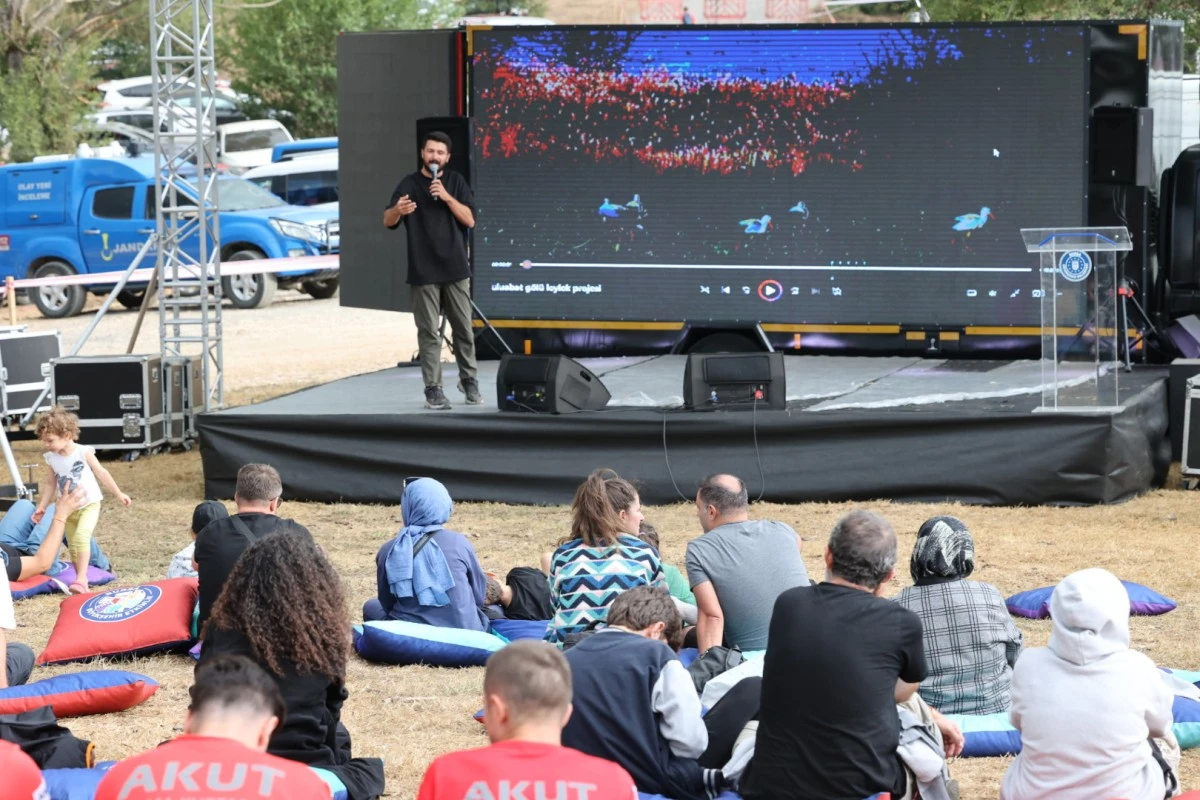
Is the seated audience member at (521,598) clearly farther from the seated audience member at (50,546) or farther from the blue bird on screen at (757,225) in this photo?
the blue bird on screen at (757,225)

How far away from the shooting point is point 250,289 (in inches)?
859

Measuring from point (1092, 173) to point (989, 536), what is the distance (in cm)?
376

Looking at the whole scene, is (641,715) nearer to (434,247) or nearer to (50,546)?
(50,546)

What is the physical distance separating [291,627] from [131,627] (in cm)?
238

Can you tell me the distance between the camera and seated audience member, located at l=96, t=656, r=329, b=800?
293cm

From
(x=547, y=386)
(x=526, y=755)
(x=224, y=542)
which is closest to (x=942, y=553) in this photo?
(x=526, y=755)

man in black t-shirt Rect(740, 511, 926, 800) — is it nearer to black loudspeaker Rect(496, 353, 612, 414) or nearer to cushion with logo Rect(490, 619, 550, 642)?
cushion with logo Rect(490, 619, 550, 642)

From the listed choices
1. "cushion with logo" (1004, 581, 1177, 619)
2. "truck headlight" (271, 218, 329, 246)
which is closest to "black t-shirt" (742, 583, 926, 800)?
"cushion with logo" (1004, 581, 1177, 619)

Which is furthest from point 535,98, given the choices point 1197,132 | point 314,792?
point 314,792

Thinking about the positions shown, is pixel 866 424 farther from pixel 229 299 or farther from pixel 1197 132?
pixel 229 299

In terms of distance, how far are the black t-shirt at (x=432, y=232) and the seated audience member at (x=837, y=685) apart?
606cm

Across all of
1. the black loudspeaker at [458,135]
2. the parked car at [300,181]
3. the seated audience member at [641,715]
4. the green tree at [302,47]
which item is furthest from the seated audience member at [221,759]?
the green tree at [302,47]

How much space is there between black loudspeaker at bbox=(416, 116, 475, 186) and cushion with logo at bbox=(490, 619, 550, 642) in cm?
610

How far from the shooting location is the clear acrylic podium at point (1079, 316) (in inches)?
349
